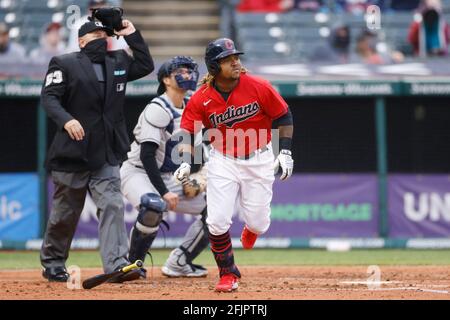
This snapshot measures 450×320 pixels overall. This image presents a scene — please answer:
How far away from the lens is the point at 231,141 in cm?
708

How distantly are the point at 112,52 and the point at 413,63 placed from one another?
591 centimetres

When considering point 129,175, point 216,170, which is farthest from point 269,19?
point 216,170

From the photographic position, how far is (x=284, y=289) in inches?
276

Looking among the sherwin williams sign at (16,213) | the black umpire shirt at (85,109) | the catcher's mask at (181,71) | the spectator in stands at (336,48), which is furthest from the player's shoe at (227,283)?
the spectator in stands at (336,48)

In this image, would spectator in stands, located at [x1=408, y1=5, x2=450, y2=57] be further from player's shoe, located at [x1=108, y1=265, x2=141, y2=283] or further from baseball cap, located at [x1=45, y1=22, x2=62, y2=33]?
player's shoe, located at [x1=108, y1=265, x2=141, y2=283]

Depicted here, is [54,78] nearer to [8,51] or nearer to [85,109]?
[85,109]

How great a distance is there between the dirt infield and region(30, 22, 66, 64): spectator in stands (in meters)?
4.60

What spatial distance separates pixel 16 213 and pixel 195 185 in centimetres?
456

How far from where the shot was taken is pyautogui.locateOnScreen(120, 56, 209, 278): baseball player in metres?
7.90

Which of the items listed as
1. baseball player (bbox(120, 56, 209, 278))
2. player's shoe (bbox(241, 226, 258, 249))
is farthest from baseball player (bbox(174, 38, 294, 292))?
baseball player (bbox(120, 56, 209, 278))

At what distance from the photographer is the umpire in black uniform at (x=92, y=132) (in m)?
7.32

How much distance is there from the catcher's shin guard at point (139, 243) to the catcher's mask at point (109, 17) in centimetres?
165

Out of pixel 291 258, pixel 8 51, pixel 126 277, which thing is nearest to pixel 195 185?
pixel 126 277

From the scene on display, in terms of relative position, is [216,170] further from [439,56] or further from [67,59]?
[439,56]
